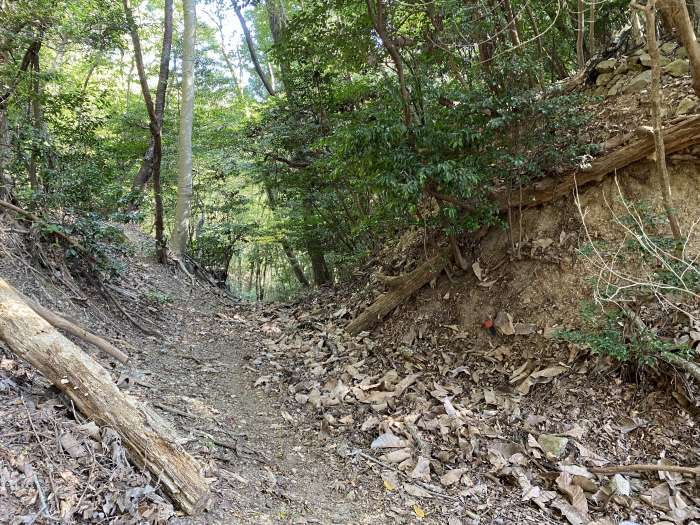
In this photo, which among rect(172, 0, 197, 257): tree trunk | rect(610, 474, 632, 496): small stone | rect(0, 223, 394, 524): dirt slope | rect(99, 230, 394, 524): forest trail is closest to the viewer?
rect(0, 223, 394, 524): dirt slope

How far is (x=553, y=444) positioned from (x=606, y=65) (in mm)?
5580

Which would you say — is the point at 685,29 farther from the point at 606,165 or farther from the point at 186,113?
the point at 186,113

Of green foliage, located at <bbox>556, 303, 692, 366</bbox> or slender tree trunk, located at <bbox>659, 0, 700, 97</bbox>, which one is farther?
green foliage, located at <bbox>556, 303, 692, 366</bbox>

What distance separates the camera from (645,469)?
135 inches

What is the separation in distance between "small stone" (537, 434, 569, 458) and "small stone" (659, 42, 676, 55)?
561cm

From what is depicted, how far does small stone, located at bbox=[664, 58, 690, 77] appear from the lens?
218 inches

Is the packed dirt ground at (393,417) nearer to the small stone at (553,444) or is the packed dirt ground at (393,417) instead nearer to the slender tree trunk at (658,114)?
the small stone at (553,444)

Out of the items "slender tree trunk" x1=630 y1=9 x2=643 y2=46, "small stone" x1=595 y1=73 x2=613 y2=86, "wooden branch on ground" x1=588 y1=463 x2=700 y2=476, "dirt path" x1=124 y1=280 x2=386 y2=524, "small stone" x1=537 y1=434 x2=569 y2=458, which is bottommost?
"wooden branch on ground" x1=588 y1=463 x2=700 y2=476

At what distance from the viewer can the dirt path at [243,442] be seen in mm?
3010

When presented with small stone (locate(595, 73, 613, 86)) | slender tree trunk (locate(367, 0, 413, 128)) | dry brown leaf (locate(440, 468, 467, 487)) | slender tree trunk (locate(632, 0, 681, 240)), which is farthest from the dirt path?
small stone (locate(595, 73, 613, 86))

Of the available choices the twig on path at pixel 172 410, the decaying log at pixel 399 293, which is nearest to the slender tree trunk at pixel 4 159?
the twig on path at pixel 172 410

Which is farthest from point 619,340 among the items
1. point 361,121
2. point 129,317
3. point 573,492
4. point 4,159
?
point 4,159

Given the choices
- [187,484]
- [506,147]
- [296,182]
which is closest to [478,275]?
[506,147]

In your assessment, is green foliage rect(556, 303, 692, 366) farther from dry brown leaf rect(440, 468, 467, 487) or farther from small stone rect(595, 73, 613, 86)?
small stone rect(595, 73, 613, 86)
